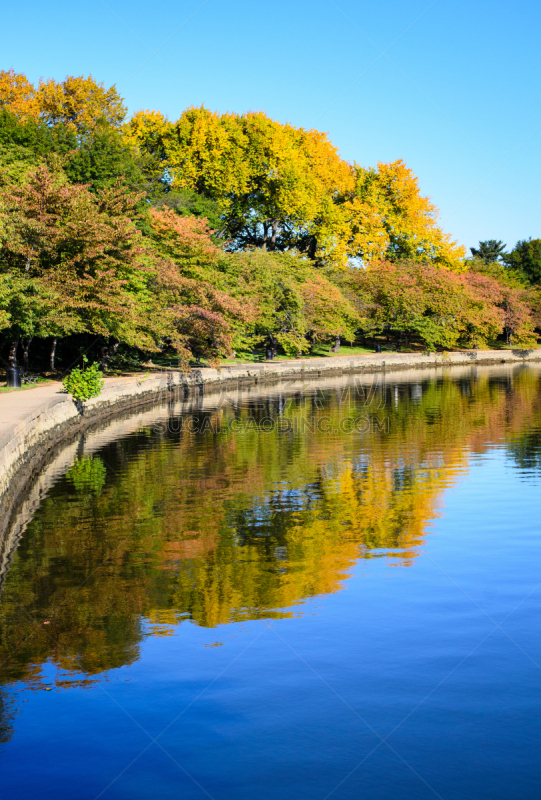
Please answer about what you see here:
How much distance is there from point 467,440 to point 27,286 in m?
17.3

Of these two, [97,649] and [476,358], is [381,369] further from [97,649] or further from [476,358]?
[97,649]

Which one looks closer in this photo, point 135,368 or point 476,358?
point 135,368

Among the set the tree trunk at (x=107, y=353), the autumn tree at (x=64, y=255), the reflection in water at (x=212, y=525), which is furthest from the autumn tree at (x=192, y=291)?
the reflection in water at (x=212, y=525)

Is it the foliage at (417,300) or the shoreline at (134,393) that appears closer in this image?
the shoreline at (134,393)

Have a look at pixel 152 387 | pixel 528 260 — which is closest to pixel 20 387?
pixel 152 387

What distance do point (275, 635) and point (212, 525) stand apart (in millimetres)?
5496

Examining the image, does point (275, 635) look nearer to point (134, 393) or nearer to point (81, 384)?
point (81, 384)

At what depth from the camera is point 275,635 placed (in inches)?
362

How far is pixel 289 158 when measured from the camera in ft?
213

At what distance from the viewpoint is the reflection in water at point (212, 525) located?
9711 mm

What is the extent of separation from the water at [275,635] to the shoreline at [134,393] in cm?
103

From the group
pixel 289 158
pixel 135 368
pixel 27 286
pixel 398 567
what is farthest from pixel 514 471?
pixel 289 158

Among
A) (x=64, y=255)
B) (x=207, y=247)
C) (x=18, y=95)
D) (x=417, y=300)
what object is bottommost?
(x=417, y=300)

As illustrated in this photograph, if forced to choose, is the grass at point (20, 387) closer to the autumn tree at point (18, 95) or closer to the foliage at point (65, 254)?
the foliage at point (65, 254)
